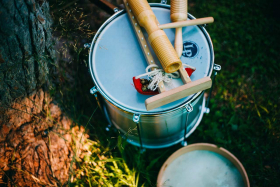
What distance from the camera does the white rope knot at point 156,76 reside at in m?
1.50

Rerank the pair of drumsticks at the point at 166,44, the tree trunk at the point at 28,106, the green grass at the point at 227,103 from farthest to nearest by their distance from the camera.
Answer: the green grass at the point at 227,103 → the tree trunk at the point at 28,106 → the pair of drumsticks at the point at 166,44

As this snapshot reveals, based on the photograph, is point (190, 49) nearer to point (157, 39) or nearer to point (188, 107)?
point (157, 39)

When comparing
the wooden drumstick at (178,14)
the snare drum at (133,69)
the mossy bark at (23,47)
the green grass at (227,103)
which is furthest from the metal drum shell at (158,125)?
the mossy bark at (23,47)

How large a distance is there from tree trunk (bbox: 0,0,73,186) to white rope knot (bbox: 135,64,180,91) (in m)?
0.87

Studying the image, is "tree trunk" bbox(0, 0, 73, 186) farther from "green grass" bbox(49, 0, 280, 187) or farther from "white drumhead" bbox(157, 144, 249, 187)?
"white drumhead" bbox(157, 144, 249, 187)

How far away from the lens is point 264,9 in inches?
117

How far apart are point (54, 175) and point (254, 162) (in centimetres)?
191

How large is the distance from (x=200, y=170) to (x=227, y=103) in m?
0.92

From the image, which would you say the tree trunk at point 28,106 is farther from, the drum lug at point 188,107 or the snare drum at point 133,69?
the drum lug at point 188,107

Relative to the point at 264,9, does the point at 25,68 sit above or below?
above

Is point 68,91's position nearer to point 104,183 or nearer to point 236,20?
point 104,183

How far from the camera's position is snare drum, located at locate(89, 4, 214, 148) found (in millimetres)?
1606

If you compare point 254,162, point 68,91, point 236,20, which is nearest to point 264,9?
point 236,20

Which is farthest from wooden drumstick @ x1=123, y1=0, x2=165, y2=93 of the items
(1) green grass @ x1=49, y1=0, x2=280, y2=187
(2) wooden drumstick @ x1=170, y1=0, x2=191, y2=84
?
(1) green grass @ x1=49, y1=0, x2=280, y2=187
